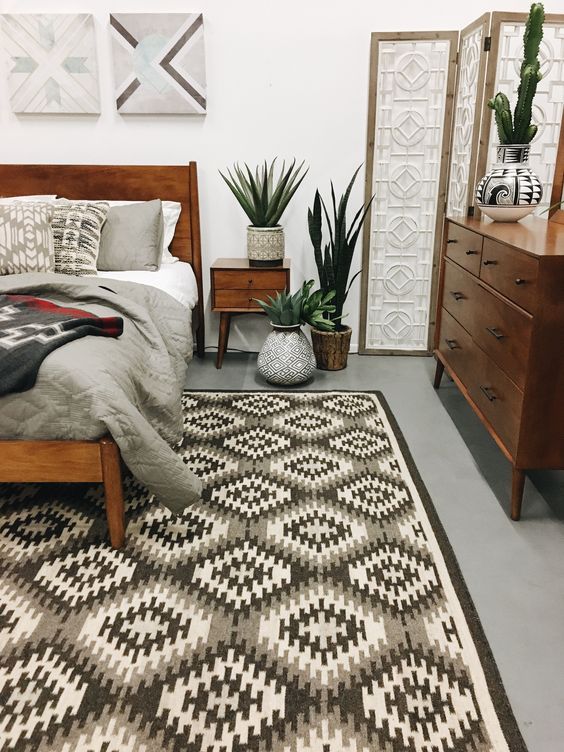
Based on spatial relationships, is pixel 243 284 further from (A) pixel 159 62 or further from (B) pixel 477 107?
(B) pixel 477 107

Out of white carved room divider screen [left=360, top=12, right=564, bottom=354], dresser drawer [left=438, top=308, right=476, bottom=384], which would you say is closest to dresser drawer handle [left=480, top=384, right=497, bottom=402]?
dresser drawer [left=438, top=308, right=476, bottom=384]

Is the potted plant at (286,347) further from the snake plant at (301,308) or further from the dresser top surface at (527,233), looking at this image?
the dresser top surface at (527,233)

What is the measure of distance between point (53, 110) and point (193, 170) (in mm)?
873

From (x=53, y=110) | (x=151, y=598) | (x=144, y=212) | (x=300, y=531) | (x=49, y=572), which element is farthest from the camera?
(x=53, y=110)

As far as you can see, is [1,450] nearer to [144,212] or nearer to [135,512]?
[135,512]

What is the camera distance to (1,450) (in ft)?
6.12

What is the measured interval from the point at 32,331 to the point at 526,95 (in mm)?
2132

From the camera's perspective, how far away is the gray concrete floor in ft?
4.77

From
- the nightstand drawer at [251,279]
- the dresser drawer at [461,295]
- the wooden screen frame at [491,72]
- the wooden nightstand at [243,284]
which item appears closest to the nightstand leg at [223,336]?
the wooden nightstand at [243,284]

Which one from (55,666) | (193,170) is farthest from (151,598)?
(193,170)

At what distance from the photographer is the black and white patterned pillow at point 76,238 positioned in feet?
10.0

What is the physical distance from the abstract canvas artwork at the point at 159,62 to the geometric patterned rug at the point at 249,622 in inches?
85.4

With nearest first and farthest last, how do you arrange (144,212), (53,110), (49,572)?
1. (49,572)
2. (144,212)
3. (53,110)

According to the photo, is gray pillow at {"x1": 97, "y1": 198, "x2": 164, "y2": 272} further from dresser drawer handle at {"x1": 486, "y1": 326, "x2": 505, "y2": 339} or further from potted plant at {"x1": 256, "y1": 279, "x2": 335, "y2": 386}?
dresser drawer handle at {"x1": 486, "y1": 326, "x2": 505, "y2": 339}
